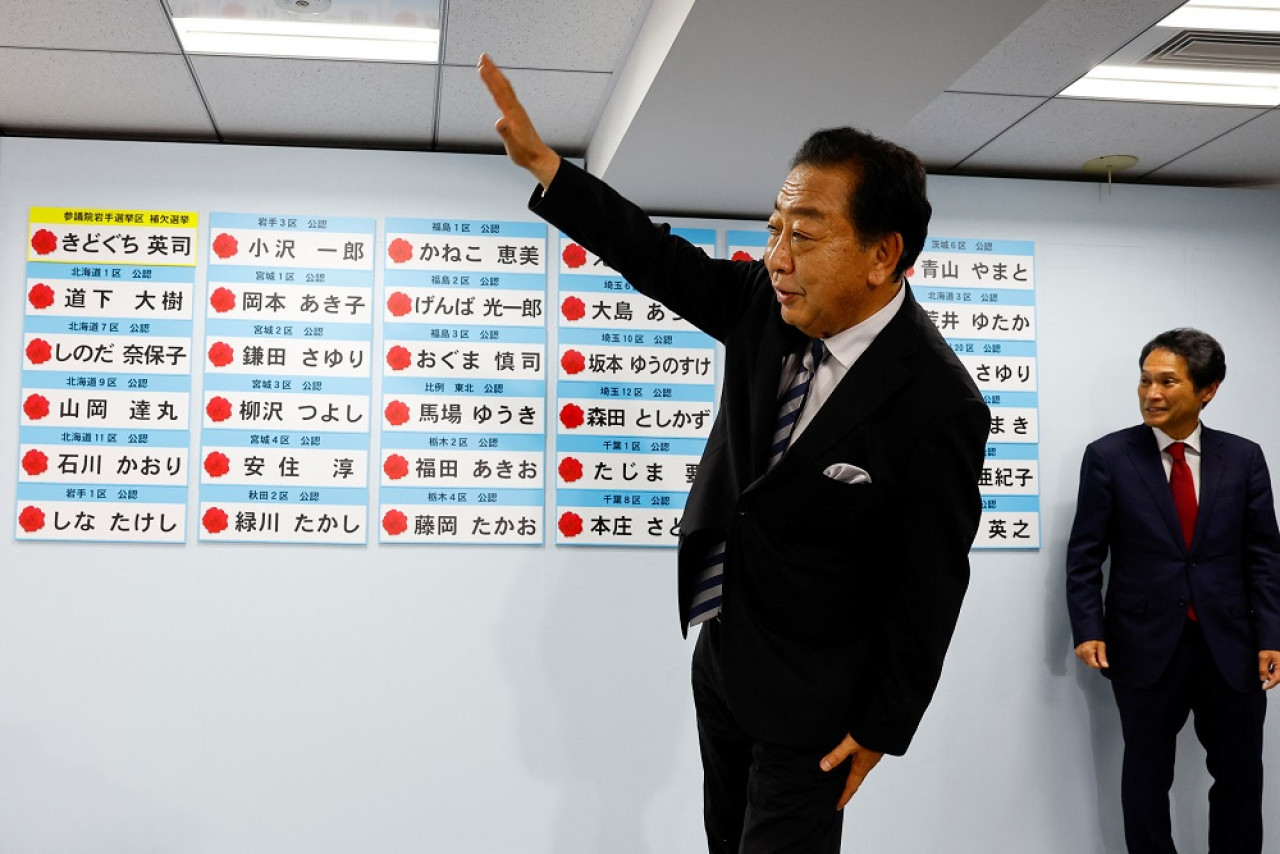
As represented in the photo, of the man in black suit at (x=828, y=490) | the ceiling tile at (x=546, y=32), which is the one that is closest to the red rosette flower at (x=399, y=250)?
the ceiling tile at (x=546, y=32)

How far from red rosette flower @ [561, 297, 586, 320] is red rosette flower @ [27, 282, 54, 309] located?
1.46 metres

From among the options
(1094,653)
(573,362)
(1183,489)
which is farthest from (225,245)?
(1183,489)

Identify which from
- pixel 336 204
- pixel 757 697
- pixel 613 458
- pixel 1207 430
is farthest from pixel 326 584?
pixel 1207 430

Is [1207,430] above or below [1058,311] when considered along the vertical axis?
below

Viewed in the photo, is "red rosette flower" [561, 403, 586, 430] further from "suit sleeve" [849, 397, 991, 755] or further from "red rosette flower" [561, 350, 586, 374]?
"suit sleeve" [849, 397, 991, 755]

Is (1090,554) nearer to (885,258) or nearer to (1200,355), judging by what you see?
(1200,355)

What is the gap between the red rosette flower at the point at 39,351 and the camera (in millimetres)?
2912

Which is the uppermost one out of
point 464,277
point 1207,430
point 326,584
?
point 464,277

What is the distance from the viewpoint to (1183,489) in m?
2.97

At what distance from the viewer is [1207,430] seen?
3.04 meters

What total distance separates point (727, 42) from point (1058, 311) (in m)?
1.74

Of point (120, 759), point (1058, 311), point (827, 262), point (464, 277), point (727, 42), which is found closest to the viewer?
point (827, 262)

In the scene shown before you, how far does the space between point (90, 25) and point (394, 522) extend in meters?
1.45

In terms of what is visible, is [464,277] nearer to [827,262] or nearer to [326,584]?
[326,584]
